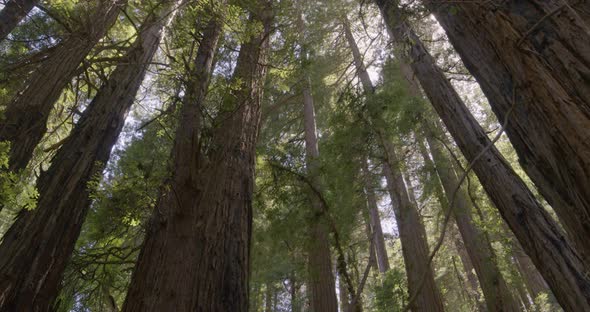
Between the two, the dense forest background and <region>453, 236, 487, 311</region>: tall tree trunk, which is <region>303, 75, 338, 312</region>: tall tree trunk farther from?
<region>453, 236, 487, 311</region>: tall tree trunk

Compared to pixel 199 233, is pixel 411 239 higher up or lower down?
higher up

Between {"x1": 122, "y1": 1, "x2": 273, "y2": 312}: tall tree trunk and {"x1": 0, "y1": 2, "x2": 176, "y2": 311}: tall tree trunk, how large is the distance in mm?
780

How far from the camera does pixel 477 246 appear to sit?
7105 millimetres

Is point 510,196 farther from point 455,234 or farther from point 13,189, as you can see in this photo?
point 455,234

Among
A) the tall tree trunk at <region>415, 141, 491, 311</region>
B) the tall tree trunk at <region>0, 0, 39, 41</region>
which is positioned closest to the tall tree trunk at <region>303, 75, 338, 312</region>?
the tall tree trunk at <region>415, 141, 491, 311</region>

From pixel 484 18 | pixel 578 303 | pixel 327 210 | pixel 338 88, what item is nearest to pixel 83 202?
pixel 327 210

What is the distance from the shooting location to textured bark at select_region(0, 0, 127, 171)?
3457 mm

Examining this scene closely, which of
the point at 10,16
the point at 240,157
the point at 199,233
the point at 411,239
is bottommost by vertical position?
the point at 199,233

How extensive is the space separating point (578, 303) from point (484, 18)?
8.10 feet

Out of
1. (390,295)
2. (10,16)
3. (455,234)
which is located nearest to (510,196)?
(390,295)

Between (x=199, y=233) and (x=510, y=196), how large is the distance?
3.09 meters

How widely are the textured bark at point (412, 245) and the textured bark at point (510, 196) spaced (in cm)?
193

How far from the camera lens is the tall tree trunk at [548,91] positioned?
5.00ft

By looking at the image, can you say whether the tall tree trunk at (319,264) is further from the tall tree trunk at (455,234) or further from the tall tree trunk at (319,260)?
the tall tree trunk at (455,234)
